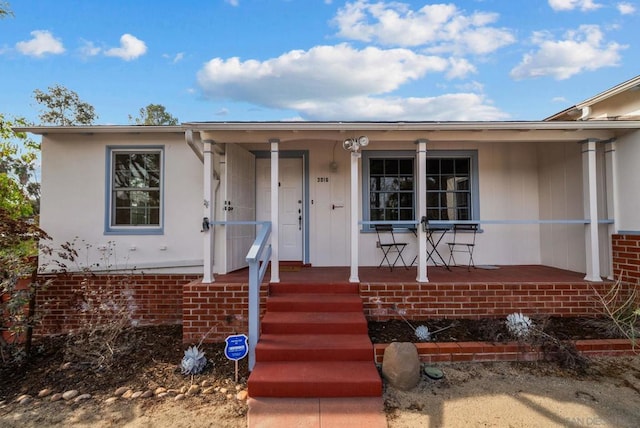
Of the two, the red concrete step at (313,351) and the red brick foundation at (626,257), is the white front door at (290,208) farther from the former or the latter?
the red brick foundation at (626,257)

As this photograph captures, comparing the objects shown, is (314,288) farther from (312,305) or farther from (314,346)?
(314,346)

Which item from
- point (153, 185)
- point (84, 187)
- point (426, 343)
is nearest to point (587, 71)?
point (426, 343)

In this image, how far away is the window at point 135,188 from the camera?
540 centimetres

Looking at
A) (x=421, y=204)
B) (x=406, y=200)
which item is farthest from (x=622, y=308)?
(x=406, y=200)

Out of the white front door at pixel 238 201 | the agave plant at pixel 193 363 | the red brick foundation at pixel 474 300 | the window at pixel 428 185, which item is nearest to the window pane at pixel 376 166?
the window at pixel 428 185

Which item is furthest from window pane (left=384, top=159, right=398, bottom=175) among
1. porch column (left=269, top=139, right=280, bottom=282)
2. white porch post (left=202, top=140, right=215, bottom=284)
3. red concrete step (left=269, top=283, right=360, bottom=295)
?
white porch post (left=202, top=140, right=215, bottom=284)

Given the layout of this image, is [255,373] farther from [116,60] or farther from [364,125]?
[116,60]

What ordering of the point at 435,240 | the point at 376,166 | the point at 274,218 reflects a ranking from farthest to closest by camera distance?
the point at 376,166, the point at 435,240, the point at 274,218

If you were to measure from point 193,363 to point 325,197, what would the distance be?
11.3ft

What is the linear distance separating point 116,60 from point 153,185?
41.4 feet

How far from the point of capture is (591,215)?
4504 mm

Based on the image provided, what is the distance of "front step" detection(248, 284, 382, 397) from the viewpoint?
2.99 metres

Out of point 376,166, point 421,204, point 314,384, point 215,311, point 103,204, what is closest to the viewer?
point 314,384

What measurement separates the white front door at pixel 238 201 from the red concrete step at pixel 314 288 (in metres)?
1.09
